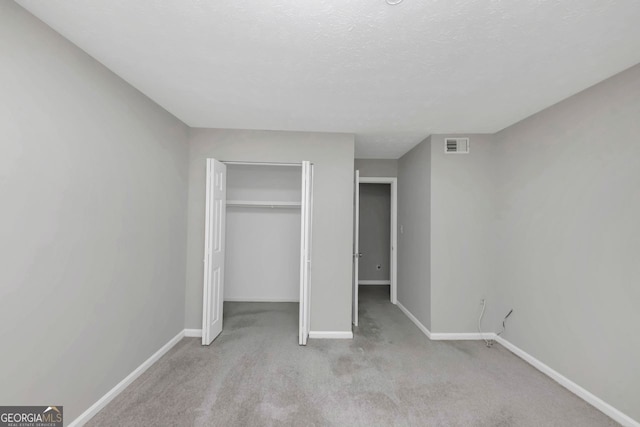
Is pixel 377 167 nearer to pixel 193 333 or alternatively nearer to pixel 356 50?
pixel 356 50

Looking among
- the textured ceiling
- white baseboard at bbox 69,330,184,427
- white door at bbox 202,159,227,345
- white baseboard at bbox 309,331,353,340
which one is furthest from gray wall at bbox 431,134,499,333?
white baseboard at bbox 69,330,184,427

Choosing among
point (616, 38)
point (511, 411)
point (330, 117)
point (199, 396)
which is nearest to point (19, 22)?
point (330, 117)

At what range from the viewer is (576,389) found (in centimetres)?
219

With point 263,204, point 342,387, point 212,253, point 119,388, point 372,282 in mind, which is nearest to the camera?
point 119,388

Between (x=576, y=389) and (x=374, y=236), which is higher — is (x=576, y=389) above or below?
below

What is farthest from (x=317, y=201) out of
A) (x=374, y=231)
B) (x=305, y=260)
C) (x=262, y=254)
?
(x=374, y=231)

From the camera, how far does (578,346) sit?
7.23ft

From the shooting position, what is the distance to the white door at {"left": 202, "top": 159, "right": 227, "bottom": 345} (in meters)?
2.91

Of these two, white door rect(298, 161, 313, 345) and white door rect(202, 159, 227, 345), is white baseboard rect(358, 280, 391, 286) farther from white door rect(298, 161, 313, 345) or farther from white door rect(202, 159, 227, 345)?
white door rect(202, 159, 227, 345)

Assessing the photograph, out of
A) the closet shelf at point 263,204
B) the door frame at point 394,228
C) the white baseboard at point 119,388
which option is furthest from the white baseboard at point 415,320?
the white baseboard at point 119,388

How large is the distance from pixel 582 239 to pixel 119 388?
410cm

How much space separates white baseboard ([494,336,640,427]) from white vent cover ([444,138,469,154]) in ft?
7.73

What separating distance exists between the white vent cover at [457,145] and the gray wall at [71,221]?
11.0 ft

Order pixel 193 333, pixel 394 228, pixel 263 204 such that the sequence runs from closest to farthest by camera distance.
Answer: pixel 193 333, pixel 263 204, pixel 394 228
